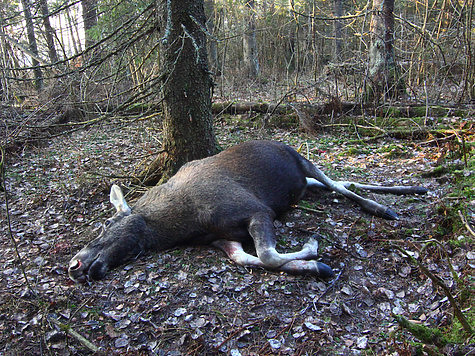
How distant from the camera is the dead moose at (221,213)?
4.16 meters

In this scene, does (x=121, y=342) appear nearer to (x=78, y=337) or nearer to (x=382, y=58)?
(x=78, y=337)

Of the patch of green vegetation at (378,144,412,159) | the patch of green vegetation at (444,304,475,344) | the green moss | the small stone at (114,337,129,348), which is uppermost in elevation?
the patch of green vegetation at (378,144,412,159)

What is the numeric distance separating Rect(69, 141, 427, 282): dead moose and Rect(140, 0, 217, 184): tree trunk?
635mm

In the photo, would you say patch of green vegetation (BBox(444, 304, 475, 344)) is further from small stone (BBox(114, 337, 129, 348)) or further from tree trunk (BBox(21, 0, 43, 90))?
tree trunk (BBox(21, 0, 43, 90))

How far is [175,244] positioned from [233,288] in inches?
46.8

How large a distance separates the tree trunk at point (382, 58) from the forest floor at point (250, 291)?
4025mm

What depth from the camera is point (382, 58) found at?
948 cm

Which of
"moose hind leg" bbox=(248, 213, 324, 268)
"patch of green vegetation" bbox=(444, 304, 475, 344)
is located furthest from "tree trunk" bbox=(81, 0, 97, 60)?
"patch of green vegetation" bbox=(444, 304, 475, 344)

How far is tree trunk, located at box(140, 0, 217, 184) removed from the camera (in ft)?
17.4

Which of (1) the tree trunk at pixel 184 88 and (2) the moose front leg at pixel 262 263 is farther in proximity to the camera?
(1) the tree trunk at pixel 184 88

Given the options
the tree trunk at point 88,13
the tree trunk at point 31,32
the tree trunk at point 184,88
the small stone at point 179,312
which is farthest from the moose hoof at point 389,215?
the tree trunk at point 88,13

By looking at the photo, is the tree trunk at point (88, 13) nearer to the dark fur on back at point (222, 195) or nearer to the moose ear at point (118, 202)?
the moose ear at point (118, 202)

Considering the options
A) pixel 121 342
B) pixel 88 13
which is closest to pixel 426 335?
pixel 121 342

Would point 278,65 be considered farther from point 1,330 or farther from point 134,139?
point 1,330
